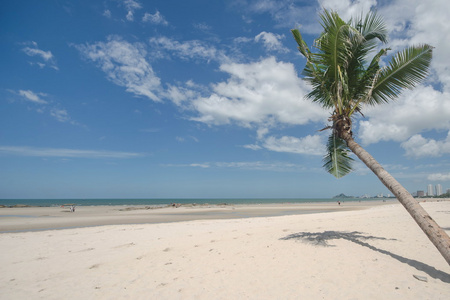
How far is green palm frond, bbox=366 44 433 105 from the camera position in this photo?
634 centimetres

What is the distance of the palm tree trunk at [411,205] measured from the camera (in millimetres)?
4738

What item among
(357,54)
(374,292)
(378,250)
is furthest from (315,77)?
(374,292)

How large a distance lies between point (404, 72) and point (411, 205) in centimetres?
375

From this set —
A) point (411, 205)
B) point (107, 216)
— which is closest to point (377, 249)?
point (411, 205)

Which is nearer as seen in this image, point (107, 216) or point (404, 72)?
point (404, 72)

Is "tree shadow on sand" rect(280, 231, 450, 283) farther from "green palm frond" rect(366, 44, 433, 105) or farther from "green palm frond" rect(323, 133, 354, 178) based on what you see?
"green palm frond" rect(366, 44, 433, 105)

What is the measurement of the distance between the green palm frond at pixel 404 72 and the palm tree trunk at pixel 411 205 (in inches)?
75.3

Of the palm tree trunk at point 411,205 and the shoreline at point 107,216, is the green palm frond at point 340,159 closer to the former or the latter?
the palm tree trunk at point 411,205

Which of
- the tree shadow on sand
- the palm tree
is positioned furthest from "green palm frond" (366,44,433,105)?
the tree shadow on sand

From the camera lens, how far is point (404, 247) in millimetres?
6824

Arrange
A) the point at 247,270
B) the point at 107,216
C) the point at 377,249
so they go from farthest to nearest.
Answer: the point at 107,216 → the point at 377,249 → the point at 247,270

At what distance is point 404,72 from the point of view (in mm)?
6797

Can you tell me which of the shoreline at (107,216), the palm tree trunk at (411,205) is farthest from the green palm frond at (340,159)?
the shoreline at (107,216)

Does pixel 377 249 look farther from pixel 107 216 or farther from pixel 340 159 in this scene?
pixel 107 216
